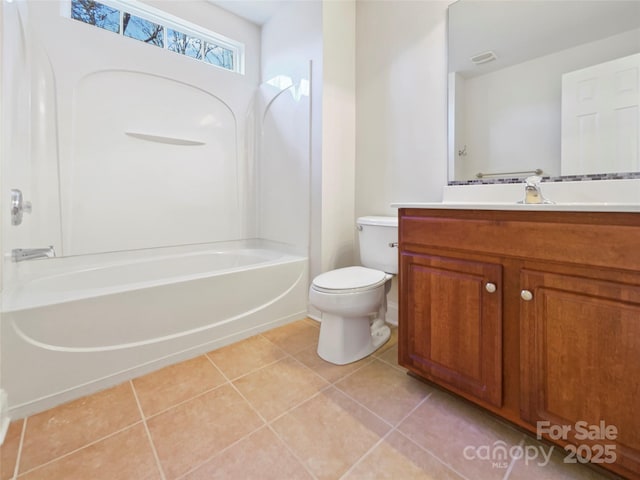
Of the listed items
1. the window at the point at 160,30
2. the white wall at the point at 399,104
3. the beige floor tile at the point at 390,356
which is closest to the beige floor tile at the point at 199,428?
the beige floor tile at the point at 390,356

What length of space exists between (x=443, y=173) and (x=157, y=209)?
205 centimetres

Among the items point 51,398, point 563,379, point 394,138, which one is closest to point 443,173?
point 394,138

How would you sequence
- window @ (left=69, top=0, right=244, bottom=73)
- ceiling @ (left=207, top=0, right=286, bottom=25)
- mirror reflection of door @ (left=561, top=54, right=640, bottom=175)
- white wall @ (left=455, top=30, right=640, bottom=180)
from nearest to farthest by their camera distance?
mirror reflection of door @ (left=561, top=54, right=640, bottom=175) → white wall @ (left=455, top=30, right=640, bottom=180) → window @ (left=69, top=0, right=244, bottom=73) → ceiling @ (left=207, top=0, right=286, bottom=25)

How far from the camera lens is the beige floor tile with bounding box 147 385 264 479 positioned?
0.96m

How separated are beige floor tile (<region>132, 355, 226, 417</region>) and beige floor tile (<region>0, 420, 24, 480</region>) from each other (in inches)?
14.7

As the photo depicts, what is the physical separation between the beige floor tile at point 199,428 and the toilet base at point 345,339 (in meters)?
0.51

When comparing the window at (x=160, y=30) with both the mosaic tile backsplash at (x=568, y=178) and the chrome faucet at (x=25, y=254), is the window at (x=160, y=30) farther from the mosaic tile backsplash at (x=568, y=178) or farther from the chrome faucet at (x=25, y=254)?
the mosaic tile backsplash at (x=568, y=178)

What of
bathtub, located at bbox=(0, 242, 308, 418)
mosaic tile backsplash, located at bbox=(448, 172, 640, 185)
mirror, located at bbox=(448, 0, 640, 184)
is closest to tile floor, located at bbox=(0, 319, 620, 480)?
bathtub, located at bbox=(0, 242, 308, 418)

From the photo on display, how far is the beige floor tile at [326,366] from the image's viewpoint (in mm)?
1415

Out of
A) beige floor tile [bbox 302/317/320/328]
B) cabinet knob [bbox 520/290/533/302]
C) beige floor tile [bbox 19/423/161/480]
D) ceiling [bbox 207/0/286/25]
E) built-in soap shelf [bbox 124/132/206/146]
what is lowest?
beige floor tile [bbox 19/423/161/480]

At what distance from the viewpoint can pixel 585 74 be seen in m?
1.26

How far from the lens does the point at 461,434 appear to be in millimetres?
1040

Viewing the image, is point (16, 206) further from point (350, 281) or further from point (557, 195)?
point (557, 195)

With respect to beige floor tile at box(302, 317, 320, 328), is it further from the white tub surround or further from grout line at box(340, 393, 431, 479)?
the white tub surround
